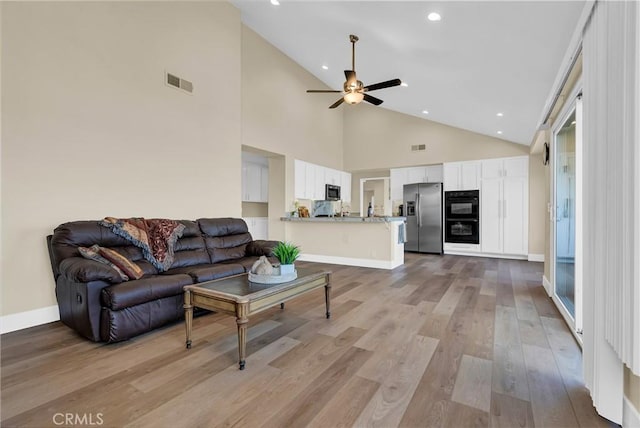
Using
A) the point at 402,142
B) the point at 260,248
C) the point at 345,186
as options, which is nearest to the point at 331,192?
the point at 345,186

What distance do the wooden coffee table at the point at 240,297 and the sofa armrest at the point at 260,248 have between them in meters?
1.32

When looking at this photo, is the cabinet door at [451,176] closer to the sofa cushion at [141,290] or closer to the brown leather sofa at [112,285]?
the brown leather sofa at [112,285]

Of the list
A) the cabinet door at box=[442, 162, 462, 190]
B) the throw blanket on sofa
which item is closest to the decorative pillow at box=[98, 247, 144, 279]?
the throw blanket on sofa

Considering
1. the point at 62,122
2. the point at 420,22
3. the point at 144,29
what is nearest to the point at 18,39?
the point at 62,122

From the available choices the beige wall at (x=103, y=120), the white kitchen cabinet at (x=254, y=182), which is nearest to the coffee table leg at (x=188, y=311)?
the beige wall at (x=103, y=120)

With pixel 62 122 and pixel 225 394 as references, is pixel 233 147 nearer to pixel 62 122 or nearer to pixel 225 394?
pixel 62 122

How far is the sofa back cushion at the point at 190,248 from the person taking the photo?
11.3 feet

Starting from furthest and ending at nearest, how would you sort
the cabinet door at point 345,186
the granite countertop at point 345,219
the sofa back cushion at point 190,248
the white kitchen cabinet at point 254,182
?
the cabinet door at point 345,186 → the white kitchen cabinet at point 254,182 → the granite countertop at point 345,219 → the sofa back cushion at point 190,248

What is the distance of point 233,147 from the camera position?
200 inches

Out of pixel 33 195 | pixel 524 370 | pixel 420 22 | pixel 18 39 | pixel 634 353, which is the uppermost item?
pixel 420 22

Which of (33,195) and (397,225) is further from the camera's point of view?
(397,225)

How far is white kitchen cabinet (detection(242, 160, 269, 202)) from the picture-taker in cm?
791

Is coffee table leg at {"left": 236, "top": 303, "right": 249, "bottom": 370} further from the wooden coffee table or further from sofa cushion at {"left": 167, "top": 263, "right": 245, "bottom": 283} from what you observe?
sofa cushion at {"left": 167, "top": 263, "right": 245, "bottom": 283}

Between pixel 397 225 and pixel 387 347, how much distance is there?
3.49 m
